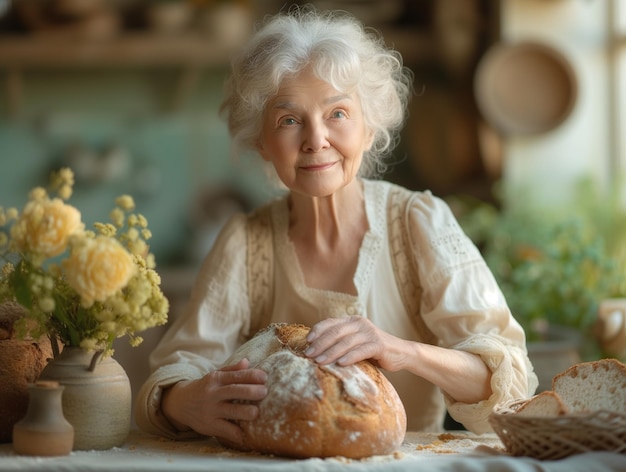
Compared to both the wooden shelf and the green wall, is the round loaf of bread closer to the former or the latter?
the wooden shelf

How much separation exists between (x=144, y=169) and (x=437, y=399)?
3643 millimetres

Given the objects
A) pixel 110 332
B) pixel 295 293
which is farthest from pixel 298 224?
pixel 110 332

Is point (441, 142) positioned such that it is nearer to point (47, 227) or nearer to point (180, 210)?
point (180, 210)

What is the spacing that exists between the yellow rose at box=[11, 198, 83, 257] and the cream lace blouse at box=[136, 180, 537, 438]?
425 millimetres

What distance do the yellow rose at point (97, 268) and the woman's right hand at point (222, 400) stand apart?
262 millimetres

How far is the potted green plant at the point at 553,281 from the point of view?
3.01m

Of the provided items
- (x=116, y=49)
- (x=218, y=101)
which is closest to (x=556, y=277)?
(x=116, y=49)

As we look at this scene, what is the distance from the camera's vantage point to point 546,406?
1459 millimetres

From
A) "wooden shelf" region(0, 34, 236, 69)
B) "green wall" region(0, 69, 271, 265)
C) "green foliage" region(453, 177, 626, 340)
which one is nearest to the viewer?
"green foliage" region(453, 177, 626, 340)

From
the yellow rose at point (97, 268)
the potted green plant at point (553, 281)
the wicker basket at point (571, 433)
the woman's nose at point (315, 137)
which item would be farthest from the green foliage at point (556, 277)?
the yellow rose at point (97, 268)

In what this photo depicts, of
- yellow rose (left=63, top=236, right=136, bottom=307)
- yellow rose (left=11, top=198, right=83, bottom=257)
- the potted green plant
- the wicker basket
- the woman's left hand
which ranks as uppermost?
yellow rose (left=11, top=198, right=83, bottom=257)

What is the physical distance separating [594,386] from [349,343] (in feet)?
1.40

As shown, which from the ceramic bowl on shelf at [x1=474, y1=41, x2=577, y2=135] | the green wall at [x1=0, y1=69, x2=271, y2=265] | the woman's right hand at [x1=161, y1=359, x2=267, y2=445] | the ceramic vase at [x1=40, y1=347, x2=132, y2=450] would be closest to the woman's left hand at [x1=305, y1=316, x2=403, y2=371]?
the woman's right hand at [x1=161, y1=359, x2=267, y2=445]

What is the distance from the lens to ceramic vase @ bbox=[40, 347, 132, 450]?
1.50 m
